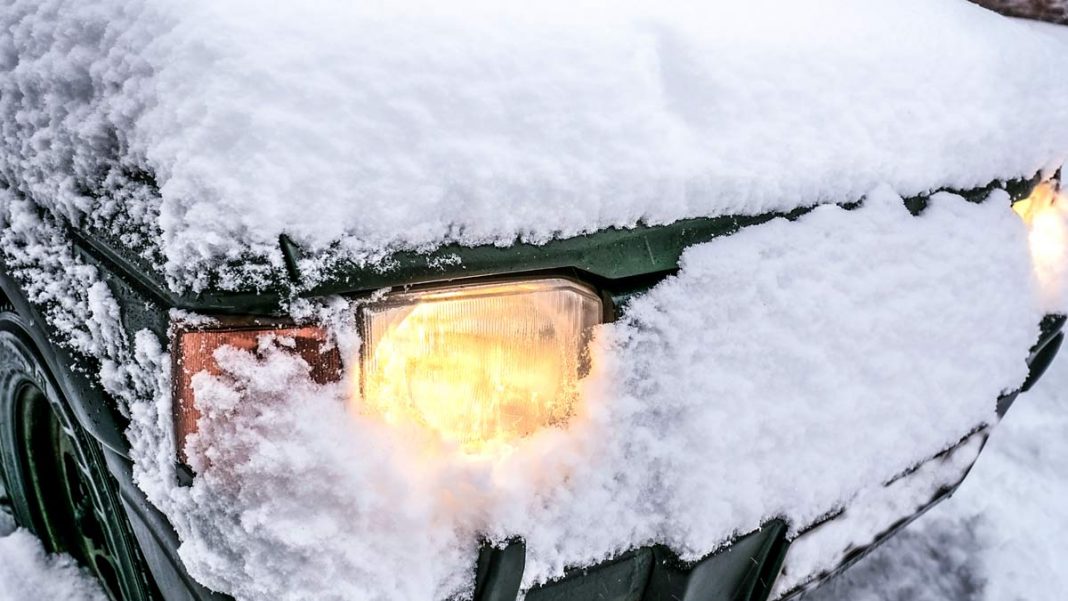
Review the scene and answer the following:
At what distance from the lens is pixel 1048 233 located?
202cm

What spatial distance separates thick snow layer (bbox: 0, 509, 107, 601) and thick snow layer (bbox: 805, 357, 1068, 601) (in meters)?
1.97

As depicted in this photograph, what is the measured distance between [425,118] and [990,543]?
7.85 feet

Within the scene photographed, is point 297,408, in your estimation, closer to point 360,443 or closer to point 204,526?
point 360,443

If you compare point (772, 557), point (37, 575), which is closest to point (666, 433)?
point (772, 557)

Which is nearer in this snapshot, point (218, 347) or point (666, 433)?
point (218, 347)

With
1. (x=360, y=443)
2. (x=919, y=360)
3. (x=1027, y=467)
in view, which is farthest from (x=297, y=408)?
(x=1027, y=467)

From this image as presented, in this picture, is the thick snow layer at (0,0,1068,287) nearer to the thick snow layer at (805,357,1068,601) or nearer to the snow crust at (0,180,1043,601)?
the snow crust at (0,180,1043,601)

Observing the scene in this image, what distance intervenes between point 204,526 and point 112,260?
1.26ft

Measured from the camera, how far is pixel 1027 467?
2934mm

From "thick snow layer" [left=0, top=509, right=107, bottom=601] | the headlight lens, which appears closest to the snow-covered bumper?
the headlight lens

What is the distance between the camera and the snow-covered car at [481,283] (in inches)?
37.3

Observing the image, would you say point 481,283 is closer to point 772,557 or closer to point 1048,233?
point 772,557

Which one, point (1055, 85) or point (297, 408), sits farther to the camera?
point (1055, 85)

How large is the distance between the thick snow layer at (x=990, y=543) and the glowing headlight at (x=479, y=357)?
1.55 meters
